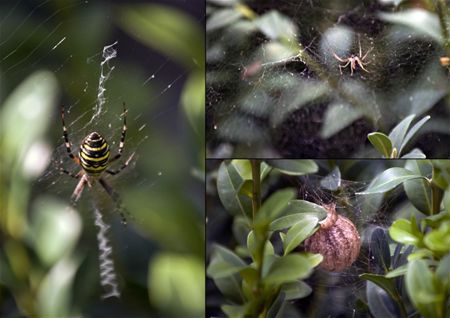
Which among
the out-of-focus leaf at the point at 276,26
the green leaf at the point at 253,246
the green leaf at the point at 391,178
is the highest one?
the out-of-focus leaf at the point at 276,26

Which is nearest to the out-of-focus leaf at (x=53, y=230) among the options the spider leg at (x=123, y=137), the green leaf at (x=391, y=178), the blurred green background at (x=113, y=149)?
the blurred green background at (x=113, y=149)

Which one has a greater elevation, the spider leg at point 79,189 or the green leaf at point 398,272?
the spider leg at point 79,189

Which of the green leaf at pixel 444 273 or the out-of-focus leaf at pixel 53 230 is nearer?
the green leaf at pixel 444 273

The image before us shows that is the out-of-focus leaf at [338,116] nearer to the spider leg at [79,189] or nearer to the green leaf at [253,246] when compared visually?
the green leaf at [253,246]

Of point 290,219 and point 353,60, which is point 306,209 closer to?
point 290,219

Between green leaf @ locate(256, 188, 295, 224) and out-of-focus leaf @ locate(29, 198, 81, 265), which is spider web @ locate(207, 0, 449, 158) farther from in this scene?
out-of-focus leaf @ locate(29, 198, 81, 265)

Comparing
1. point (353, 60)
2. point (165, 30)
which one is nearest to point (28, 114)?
point (165, 30)
